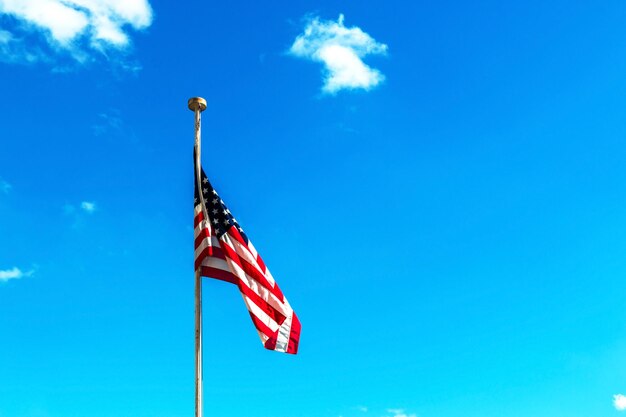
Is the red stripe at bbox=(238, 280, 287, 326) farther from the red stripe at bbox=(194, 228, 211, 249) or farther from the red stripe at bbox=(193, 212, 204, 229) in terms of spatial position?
the red stripe at bbox=(193, 212, 204, 229)

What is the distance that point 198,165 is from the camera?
2394 cm


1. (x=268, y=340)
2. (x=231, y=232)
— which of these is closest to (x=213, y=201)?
(x=231, y=232)

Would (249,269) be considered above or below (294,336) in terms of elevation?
above

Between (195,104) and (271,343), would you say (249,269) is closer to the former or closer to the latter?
(271,343)

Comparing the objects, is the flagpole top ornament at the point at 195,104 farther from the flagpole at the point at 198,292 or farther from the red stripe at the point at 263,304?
the red stripe at the point at 263,304

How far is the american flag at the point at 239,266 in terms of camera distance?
2327cm

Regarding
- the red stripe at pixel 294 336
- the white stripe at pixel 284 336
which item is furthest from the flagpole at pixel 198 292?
the red stripe at pixel 294 336

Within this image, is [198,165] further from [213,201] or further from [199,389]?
[199,389]

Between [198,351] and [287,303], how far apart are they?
347 cm

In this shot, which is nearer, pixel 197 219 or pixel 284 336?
pixel 197 219

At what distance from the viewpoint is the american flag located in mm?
23266

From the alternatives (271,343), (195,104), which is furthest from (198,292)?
(195,104)

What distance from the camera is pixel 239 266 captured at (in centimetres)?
2339

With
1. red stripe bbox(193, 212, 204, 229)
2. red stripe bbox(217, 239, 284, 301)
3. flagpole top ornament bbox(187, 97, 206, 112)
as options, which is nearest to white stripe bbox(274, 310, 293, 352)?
red stripe bbox(217, 239, 284, 301)
